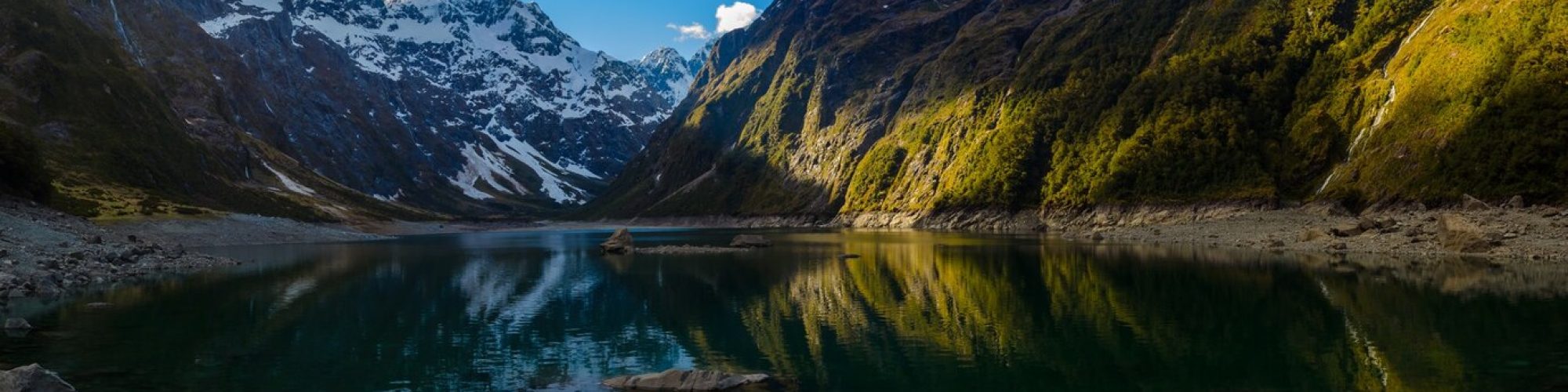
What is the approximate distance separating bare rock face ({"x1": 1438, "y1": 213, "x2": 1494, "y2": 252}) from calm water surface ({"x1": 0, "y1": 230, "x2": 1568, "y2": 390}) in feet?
44.3

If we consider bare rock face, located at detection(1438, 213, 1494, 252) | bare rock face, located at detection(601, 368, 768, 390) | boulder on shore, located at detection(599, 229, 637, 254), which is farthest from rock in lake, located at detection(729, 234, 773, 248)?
bare rock face, located at detection(601, 368, 768, 390)

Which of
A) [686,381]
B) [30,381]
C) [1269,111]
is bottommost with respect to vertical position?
[686,381]

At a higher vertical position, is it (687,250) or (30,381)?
(30,381)

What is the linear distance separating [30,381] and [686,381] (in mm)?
15638

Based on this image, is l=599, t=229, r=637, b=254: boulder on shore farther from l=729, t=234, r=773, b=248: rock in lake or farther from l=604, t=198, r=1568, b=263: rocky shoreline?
l=604, t=198, r=1568, b=263: rocky shoreline

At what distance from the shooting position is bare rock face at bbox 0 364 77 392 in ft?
65.6

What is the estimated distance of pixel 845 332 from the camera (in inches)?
1443

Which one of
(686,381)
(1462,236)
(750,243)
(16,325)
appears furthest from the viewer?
(750,243)

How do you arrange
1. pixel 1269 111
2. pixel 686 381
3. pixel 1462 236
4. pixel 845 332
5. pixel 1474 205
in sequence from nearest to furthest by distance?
pixel 686 381 → pixel 845 332 → pixel 1462 236 → pixel 1474 205 → pixel 1269 111

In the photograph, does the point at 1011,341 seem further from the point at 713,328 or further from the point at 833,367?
the point at 713,328

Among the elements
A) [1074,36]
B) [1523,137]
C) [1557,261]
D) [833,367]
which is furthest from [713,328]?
[1074,36]

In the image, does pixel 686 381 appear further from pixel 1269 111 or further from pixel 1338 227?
pixel 1269 111

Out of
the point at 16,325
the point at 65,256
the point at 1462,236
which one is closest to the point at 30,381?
the point at 16,325

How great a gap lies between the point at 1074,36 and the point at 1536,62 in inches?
4410
